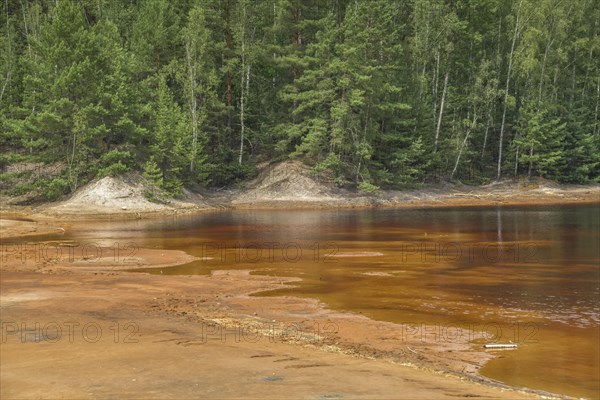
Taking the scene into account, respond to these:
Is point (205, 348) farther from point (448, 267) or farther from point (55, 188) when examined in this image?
point (55, 188)

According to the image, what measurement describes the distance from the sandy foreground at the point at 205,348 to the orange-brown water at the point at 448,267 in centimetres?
114

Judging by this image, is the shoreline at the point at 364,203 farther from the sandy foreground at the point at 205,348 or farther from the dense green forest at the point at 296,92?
the sandy foreground at the point at 205,348

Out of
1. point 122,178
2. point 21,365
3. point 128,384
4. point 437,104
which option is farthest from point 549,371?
point 437,104

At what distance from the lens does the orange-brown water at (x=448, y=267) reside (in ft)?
40.2

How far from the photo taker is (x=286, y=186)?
182 ft

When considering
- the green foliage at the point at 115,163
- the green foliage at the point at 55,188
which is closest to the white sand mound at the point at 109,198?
the green foliage at the point at 115,163

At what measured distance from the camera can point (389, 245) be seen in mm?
28250

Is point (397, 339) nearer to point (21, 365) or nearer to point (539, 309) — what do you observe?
point (539, 309)

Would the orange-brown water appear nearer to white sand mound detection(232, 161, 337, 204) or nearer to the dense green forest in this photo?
white sand mound detection(232, 161, 337, 204)

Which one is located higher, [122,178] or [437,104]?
[437,104]

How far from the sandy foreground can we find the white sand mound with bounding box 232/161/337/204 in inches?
1400

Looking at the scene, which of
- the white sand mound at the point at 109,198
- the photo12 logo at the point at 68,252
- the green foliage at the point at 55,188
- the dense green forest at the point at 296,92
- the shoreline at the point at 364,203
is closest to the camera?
the photo12 logo at the point at 68,252

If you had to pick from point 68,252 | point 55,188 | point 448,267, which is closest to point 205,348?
point 448,267

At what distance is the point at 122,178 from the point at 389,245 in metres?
26.7
